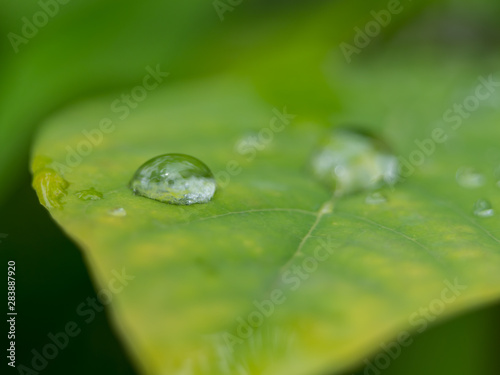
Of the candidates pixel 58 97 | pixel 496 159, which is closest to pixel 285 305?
pixel 496 159

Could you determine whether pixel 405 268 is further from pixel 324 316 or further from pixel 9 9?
pixel 9 9
